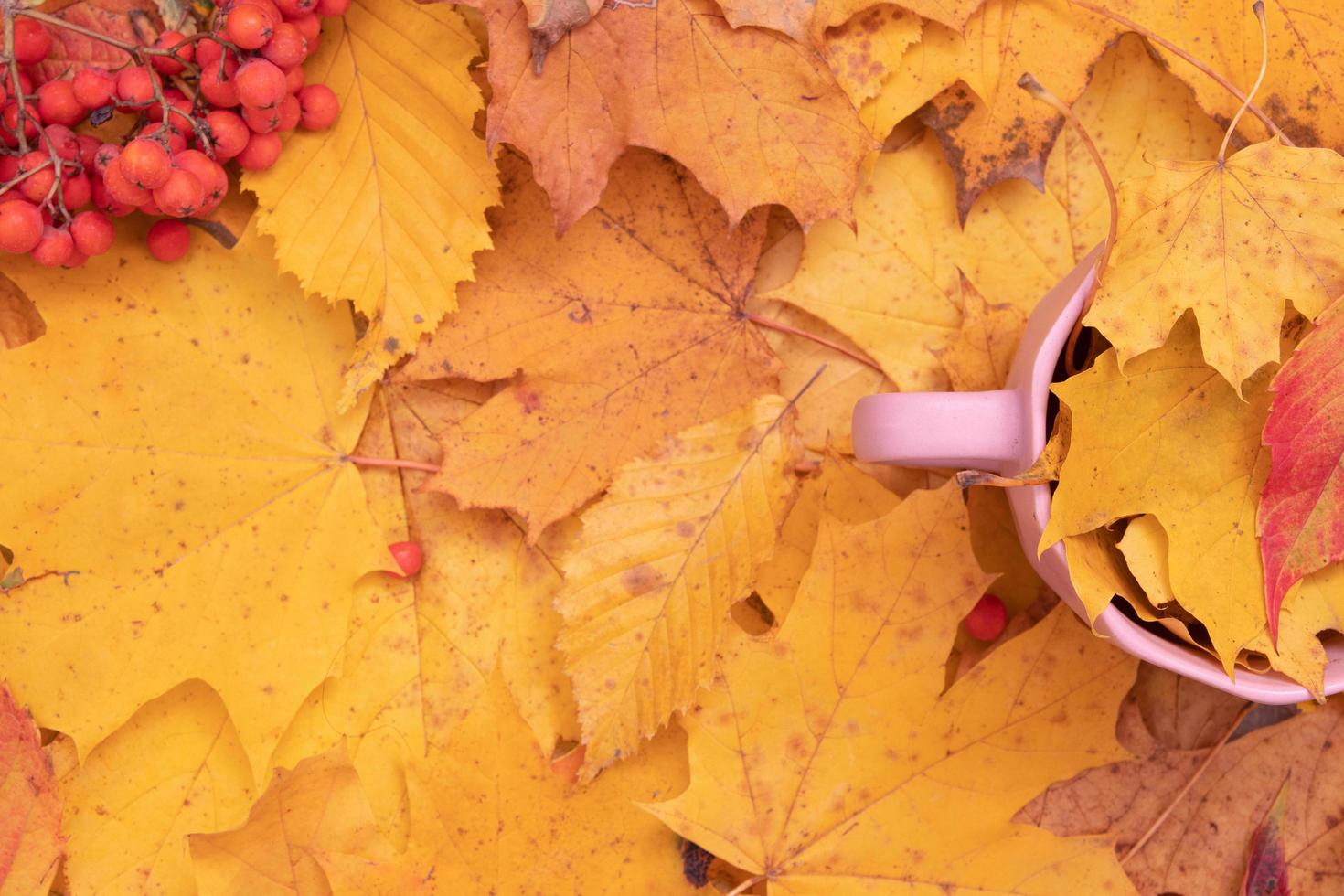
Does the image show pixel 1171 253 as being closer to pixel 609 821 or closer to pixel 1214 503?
pixel 1214 503

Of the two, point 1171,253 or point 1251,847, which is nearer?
point 1171,253

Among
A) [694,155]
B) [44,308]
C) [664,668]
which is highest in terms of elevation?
[694,155]

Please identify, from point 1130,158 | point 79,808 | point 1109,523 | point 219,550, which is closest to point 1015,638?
point 1109,523

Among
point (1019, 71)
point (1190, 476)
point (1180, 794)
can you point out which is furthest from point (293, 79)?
point (1180, 794)

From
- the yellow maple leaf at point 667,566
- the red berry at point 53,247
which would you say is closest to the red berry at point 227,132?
the red berry at point 53,247

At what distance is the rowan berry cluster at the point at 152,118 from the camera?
0.64 meters

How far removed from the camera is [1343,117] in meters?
0.71

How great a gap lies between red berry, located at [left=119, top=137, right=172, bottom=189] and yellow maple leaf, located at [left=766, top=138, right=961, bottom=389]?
0.41 m

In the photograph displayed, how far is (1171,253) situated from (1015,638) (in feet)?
0.88

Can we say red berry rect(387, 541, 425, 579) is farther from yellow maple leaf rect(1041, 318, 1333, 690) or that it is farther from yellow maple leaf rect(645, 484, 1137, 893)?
yellow maple leaf rect(1041, 318, 1333, 690)

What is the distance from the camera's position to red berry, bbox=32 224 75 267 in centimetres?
66

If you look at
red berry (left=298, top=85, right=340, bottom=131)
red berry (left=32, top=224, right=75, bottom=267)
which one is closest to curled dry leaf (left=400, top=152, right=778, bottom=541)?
red berry (left=298, top=85, right=340, bottom=131)

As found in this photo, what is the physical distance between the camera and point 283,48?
0.65 m

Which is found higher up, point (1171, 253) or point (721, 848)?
point (1171, 253)
